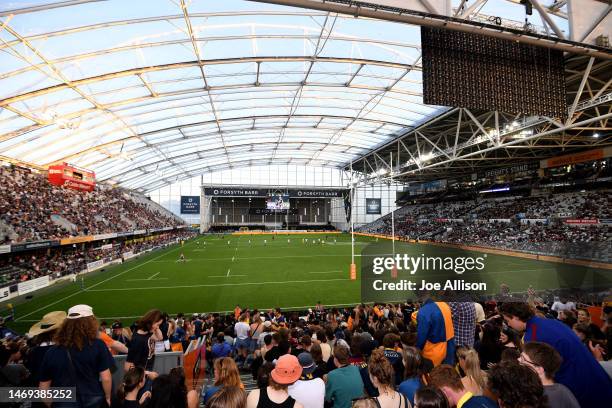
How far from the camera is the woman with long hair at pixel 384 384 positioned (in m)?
2.45

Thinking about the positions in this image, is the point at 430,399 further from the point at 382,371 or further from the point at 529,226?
the point at 529,226

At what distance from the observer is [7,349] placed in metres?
5.09

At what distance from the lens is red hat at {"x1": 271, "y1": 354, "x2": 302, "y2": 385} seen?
2590mm

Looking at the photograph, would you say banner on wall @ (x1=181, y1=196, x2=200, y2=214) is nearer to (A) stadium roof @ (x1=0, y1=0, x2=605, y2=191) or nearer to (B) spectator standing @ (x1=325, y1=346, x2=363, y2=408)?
(A) stadium roof @ (x1=0, y1=0, x2=605, y2=191)

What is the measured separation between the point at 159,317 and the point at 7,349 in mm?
3076

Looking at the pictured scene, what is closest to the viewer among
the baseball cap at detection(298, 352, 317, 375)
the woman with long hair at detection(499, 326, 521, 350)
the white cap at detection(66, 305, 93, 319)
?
the white cap at detection(66, 305, 93, 319)

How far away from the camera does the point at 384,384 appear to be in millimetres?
2609

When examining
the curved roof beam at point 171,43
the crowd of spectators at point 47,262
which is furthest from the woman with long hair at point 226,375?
the crowd of spectators at point 47,262

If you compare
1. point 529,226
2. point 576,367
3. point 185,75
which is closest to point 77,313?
point 576,367

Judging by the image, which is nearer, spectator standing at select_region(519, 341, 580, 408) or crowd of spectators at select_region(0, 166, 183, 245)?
spectator standing at select_region(519, 341, 580, 408)

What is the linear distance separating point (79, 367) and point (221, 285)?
16.6 m

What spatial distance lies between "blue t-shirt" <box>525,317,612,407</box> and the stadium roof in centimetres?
1387

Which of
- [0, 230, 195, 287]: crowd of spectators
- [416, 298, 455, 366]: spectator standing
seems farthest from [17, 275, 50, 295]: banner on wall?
[416, 298, 455, 366]: spectator standing

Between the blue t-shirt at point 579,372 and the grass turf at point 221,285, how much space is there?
5071 mm
